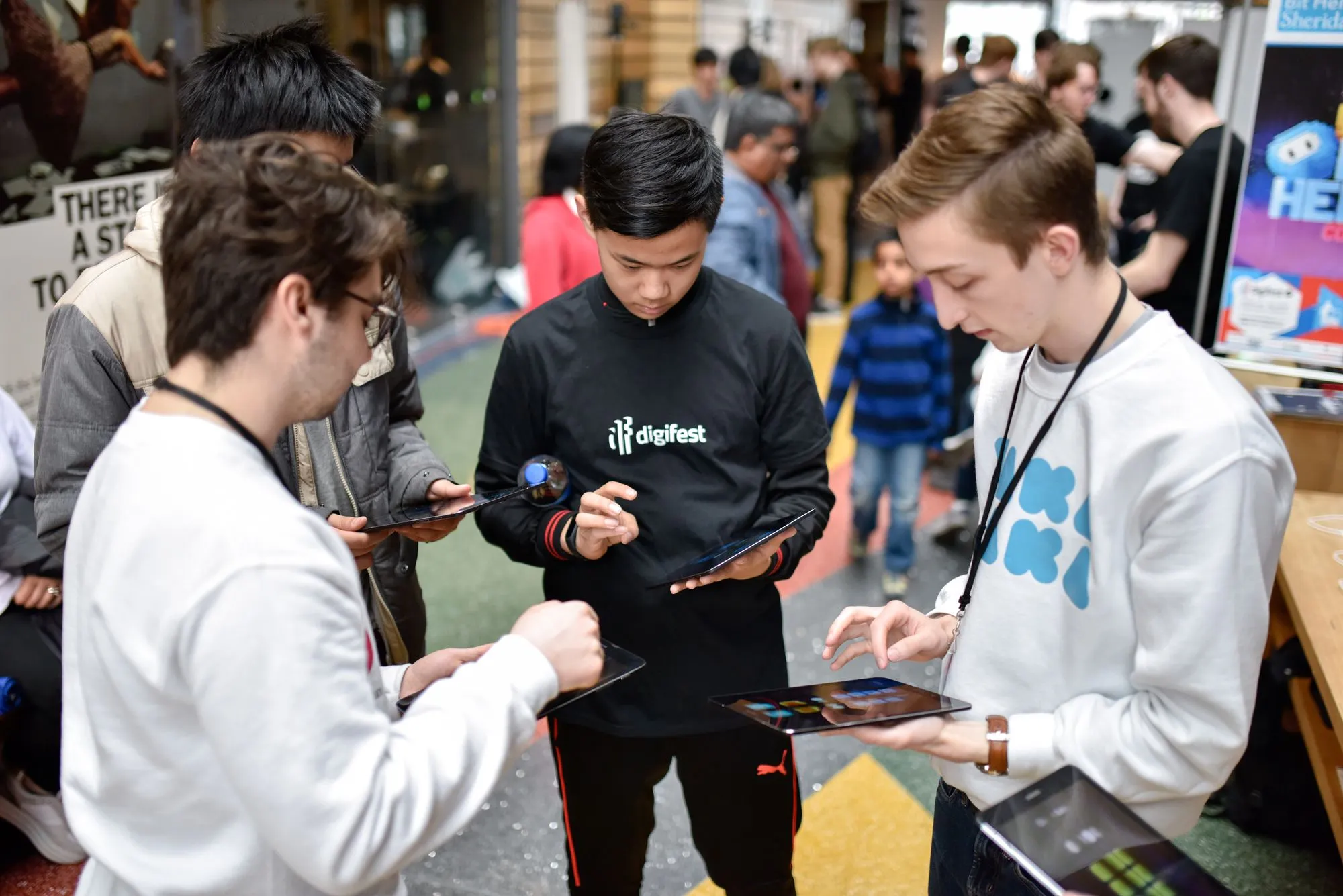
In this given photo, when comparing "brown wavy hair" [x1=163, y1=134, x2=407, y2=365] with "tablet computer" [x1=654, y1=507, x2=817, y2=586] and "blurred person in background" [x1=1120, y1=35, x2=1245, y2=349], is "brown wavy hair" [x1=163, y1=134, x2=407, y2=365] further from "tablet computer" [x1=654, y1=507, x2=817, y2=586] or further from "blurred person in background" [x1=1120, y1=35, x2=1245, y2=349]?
"blurred person in background" [x1=1120, y1=35, x2=1245, y2=349]

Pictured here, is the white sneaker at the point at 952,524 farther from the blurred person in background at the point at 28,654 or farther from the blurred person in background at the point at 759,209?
the blurred person in background at the point at 28,654

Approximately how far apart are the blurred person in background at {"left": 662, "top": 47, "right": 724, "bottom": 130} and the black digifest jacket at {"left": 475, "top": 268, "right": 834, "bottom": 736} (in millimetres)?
6875

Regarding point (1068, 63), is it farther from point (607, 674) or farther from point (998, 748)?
point (607, 674)

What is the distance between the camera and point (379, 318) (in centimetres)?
133

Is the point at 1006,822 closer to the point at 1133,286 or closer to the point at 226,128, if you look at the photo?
the point at 226,128

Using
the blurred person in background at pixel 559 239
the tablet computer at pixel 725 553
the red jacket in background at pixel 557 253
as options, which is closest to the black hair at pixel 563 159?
the blurred person in background at pixel 559 239

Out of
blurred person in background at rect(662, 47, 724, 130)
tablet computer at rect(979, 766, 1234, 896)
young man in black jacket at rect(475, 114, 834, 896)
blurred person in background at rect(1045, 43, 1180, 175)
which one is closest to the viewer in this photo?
tablet computer at rect(979, 766, 1234, 896)

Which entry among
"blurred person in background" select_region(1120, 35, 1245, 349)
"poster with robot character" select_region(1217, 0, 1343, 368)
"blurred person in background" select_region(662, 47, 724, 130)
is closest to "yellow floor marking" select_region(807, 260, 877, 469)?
"blurred person in background" select_region(1120, 35, 1245, 349)

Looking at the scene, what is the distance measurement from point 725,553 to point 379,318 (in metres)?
0.63

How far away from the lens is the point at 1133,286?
11.7 feet

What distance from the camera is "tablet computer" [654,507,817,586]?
1.62 m

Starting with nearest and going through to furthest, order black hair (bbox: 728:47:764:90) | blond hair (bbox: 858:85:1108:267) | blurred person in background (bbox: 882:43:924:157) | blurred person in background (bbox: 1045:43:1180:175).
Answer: blond hair (bbox: 858:85:1108:267) < blurred person in background (bbox: 1045:43:1180:175) < black hair (bbox: 728:47:764:90) < blurred person in background (bbox: 882:43:924:157)

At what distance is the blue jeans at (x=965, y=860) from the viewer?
4.51 feet

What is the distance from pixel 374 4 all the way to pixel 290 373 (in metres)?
6.14
